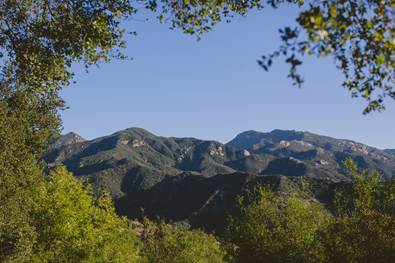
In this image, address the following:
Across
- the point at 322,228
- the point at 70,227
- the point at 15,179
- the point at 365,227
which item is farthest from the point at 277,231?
the point at 15,179

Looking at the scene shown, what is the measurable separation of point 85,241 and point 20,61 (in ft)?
78.8

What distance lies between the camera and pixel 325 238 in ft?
92.7

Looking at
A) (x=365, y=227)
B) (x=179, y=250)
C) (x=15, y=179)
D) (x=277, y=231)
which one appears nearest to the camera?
(x=365, y=227)

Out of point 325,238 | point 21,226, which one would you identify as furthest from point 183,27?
point 21,226

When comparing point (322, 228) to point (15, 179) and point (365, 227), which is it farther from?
point (15, 179)

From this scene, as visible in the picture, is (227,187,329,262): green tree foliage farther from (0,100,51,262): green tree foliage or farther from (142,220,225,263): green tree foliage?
(142,220,225,263): green tree foliage

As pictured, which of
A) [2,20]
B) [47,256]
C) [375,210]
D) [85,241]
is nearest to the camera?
[2,20]

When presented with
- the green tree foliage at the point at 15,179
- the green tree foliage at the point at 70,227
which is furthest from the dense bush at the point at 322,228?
the green tree foliage at the point at 15,179

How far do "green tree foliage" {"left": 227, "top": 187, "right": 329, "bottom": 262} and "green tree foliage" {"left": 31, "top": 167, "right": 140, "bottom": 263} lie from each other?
13.2 m

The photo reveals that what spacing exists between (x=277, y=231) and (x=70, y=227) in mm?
18131

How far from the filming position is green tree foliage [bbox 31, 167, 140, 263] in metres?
38.4

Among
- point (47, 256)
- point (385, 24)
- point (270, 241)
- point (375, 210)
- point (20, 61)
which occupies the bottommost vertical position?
point (47, 256)

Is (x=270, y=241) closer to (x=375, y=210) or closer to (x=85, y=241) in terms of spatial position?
(x=375, y=210)

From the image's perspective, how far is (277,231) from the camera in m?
30.5
